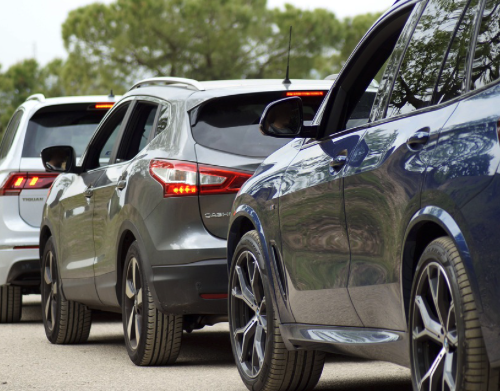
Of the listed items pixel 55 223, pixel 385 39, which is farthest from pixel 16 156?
pixel 385 39

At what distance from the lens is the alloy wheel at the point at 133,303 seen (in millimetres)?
7152

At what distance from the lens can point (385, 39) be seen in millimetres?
5152

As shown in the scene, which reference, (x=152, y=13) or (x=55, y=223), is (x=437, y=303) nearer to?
(x=55, y=223)

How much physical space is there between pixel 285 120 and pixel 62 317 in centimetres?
414

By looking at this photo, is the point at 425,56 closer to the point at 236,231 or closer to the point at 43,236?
the point at 236,231

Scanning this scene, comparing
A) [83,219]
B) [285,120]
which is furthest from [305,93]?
[83,219]

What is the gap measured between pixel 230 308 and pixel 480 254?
114 inches

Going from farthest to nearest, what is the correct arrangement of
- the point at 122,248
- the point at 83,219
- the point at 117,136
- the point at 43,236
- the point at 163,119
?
1. the point at 43,236
2. the point at 83,219
3. the point at 117,136
4. the point at 122,248
5. the point at 163,119

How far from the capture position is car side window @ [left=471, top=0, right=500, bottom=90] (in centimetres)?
371

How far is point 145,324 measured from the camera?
6992 millimetres

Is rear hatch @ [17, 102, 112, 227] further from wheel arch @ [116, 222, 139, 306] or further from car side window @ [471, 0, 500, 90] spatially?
car side window @ [471, 0, 500, 90]

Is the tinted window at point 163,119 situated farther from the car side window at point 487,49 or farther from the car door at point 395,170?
the car side window at point 487,49

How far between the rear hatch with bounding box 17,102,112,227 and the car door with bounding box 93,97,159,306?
2678mm

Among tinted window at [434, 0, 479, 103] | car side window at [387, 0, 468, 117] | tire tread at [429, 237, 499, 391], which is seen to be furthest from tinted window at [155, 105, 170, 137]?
tire tread at [429, 237, 499, 391]
